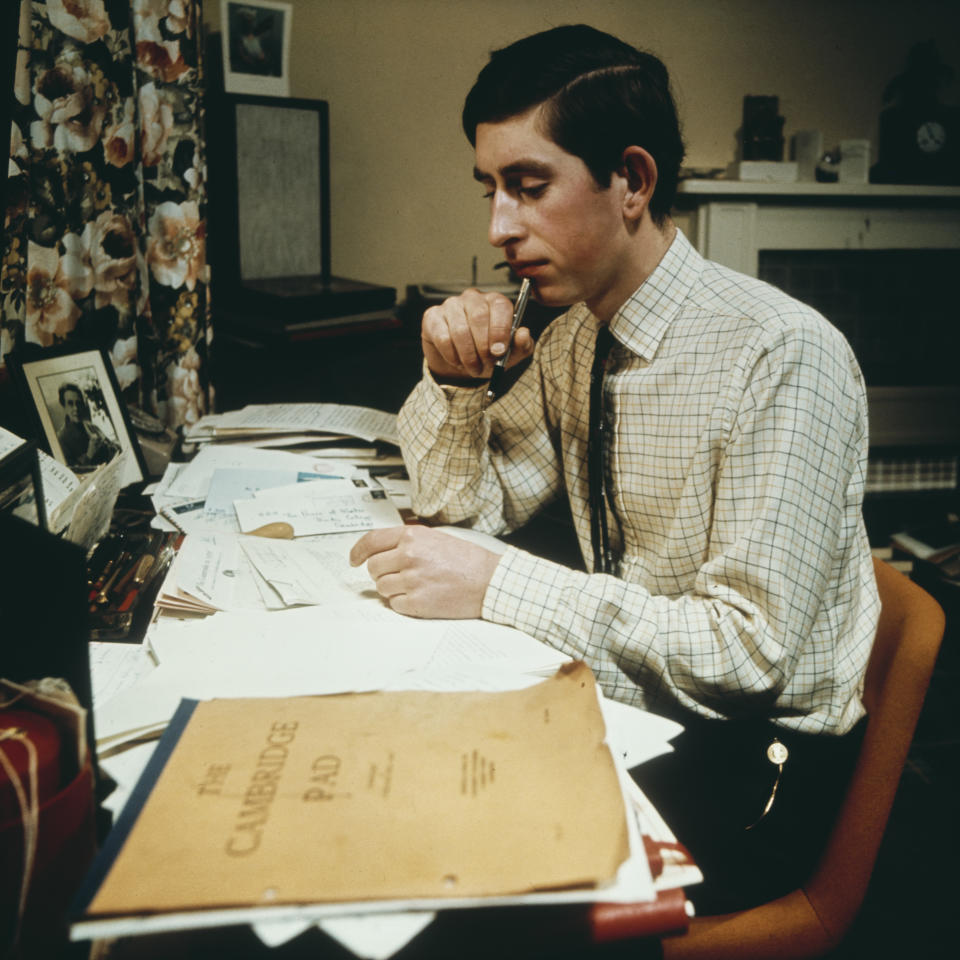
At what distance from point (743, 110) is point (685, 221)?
1.36 feet

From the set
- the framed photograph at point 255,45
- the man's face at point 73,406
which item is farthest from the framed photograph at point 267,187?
the man's face at point 73,406

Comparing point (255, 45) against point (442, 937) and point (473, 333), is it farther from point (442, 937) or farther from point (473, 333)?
point (442, 937)

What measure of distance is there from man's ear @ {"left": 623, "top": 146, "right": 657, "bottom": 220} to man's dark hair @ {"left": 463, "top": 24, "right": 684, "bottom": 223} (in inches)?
0.6

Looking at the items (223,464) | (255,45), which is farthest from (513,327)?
(255,45)

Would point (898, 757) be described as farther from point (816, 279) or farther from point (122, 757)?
point (816, 279)

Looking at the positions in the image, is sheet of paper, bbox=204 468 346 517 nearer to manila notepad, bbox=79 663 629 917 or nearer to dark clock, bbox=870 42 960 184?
manila notepad, bbox=79 663 629 917

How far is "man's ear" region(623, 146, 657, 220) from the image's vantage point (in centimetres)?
103

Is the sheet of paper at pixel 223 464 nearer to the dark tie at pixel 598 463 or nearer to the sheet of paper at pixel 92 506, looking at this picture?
the sheet of paper at pixel 92 506

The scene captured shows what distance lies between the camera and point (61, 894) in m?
0.43

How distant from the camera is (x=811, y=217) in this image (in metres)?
3.09

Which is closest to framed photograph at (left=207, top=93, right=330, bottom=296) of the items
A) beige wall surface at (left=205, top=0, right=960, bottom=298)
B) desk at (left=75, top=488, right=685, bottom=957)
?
beige wall surface at (left=205, top=0, right=960, bottom=298)

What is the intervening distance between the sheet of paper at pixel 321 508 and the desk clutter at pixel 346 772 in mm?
200

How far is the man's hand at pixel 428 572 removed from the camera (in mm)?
835

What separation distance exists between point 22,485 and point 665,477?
2.35ft
